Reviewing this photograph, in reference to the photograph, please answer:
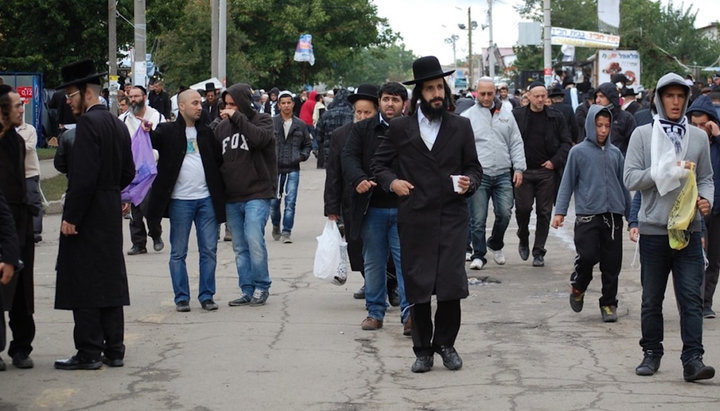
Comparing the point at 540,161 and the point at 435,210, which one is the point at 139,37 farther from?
the point at 435,210

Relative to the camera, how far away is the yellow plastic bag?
7.94 m

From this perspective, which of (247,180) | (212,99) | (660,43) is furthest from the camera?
(660,43)

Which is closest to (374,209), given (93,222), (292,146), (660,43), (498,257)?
(93,222)

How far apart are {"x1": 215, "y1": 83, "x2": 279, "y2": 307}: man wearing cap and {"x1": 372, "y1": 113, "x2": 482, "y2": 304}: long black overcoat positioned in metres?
2.90

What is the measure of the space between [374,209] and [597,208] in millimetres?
2051

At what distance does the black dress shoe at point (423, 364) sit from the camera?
8.29 metres

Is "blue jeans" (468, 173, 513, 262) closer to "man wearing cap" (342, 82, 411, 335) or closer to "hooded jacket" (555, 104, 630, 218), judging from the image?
"hooded jacket" (555, 104, 630, 218)

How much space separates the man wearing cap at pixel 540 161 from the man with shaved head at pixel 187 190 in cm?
440

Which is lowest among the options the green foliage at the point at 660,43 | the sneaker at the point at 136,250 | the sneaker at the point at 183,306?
the sneaker at the point at 183,306

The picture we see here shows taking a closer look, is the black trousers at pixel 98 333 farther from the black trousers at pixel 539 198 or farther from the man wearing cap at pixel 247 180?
the black trousers at pixel 539 198

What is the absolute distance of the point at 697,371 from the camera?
781 cm

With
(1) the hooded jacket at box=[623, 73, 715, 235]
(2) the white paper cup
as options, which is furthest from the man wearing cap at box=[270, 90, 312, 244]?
(1) the hooded jacket at box=[623, 73, 715, 235]

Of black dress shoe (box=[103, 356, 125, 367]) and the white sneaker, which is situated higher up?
the white sneaker

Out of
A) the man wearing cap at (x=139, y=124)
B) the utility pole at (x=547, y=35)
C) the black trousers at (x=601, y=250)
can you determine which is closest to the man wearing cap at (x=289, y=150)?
the man wearing cap at (x=139, y=124)
